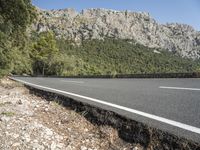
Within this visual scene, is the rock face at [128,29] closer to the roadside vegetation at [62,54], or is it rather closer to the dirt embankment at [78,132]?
the roadside vegetation at [62,54]

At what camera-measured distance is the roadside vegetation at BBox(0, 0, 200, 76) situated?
15633 millimetres

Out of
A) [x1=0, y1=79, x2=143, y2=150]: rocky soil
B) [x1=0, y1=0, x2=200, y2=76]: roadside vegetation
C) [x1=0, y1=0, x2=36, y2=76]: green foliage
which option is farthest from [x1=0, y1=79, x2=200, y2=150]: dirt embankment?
[x1=0, y1=0, x2=200, y2=76]: roadside vegetation

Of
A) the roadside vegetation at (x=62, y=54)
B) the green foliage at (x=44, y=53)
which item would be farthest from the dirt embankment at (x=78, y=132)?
the green foliage at (x=44, y=53)

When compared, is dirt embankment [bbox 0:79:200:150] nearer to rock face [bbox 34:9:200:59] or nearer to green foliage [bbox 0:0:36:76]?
green foliage [bbox 0:0:36:76]

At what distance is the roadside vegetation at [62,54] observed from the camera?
1563cm

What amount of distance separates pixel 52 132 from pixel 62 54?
7045cm

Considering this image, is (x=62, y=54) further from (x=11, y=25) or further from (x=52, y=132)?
(x=52, y=132)

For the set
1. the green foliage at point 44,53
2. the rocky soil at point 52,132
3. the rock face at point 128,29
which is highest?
the rock face at point 128,29

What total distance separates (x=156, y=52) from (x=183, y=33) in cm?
4489

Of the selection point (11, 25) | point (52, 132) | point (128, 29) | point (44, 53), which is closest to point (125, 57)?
point (128, 29)

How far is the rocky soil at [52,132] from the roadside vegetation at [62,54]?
8.54 meters

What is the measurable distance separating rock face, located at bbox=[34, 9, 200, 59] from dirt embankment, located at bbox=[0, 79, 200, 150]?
4932 inches

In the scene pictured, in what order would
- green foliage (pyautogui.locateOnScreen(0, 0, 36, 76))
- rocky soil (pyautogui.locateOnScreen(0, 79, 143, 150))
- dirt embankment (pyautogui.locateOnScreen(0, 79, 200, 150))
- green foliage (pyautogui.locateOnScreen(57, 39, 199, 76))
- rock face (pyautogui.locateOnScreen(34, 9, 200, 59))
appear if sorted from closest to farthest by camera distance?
dirt embankment (pyautogui.locateOnScreen(0, 79, 200, 150)), rocky soil (pyautogui.locateOnScreen(0, 79, 143, 150)), green foliage (pyautogui.locateOnScreen(0, 0, 36, 76)), green foliage (pyautogui.locateOnScreen(57, 39, 199, 76)), rock face (pyautogui.locateOnScreen(34, 9, 200, 59))

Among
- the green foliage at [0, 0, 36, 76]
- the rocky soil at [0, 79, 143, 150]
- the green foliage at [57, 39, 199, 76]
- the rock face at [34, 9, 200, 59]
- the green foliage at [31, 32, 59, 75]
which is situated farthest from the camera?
the rock face at [34, 9, 200, 59]
